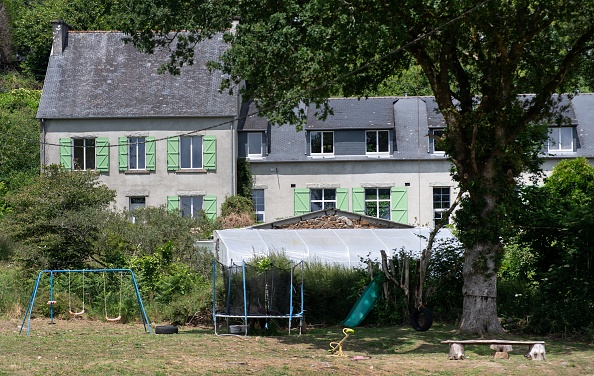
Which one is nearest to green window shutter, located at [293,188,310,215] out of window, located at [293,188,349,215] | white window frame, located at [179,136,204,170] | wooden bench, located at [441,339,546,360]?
window, located at [293,188,349,215]

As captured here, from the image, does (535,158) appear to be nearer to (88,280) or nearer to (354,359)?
(354,359)

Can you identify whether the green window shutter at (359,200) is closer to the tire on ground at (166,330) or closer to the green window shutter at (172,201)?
the green window shutter at (172,201)

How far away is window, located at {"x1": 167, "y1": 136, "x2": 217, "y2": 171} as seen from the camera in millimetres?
41156

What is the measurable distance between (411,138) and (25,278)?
21.8 metres

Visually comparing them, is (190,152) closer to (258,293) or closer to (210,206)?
(210,206)

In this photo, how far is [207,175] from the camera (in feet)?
135

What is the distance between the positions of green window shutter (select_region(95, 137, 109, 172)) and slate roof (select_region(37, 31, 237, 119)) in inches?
47.2

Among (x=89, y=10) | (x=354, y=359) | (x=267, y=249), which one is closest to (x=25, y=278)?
(x=267, y=249)

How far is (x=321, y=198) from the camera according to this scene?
139 ft

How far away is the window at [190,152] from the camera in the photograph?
41.6 metres

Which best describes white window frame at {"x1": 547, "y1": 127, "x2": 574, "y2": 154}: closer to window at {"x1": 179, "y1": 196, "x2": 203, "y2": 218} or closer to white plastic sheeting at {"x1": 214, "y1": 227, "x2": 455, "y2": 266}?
white plastic sheeting at {"x1": 214, "y1": 227, "x2": 455, "y2": 266}

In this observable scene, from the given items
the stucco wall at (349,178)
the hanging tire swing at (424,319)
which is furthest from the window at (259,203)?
the hanging tire swing at (424,319)

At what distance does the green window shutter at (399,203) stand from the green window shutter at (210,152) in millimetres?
8261

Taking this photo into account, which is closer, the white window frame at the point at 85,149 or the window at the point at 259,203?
the white window frame at the point at 85,149
